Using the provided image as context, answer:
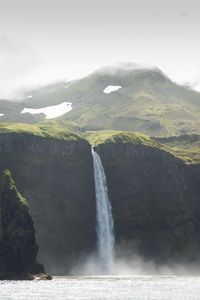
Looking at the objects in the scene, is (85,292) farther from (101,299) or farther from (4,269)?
(4,269)

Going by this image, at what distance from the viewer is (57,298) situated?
148 m

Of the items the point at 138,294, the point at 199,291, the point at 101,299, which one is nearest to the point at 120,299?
the point at 101,299

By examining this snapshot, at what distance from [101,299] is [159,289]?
3807cm

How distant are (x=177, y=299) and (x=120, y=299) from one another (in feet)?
41.8

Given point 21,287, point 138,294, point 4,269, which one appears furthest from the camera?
point 4,269

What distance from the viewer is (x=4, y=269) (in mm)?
199875

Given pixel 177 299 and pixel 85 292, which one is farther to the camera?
pixel 85 292

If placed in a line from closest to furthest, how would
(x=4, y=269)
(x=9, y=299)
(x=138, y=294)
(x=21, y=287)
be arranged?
(x=9, y=299) < (x=138, y=294) < (x=21, y=287) < (x=4, y=269)

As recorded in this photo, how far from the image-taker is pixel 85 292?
164 m

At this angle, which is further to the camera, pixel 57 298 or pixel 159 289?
pixel 159 289

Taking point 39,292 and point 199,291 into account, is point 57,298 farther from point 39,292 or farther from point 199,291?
point 199,291

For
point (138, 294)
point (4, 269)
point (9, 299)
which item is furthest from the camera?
point (4, 269)

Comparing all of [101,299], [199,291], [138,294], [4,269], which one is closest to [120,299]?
[101,299]

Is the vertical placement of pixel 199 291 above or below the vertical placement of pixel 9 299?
below
